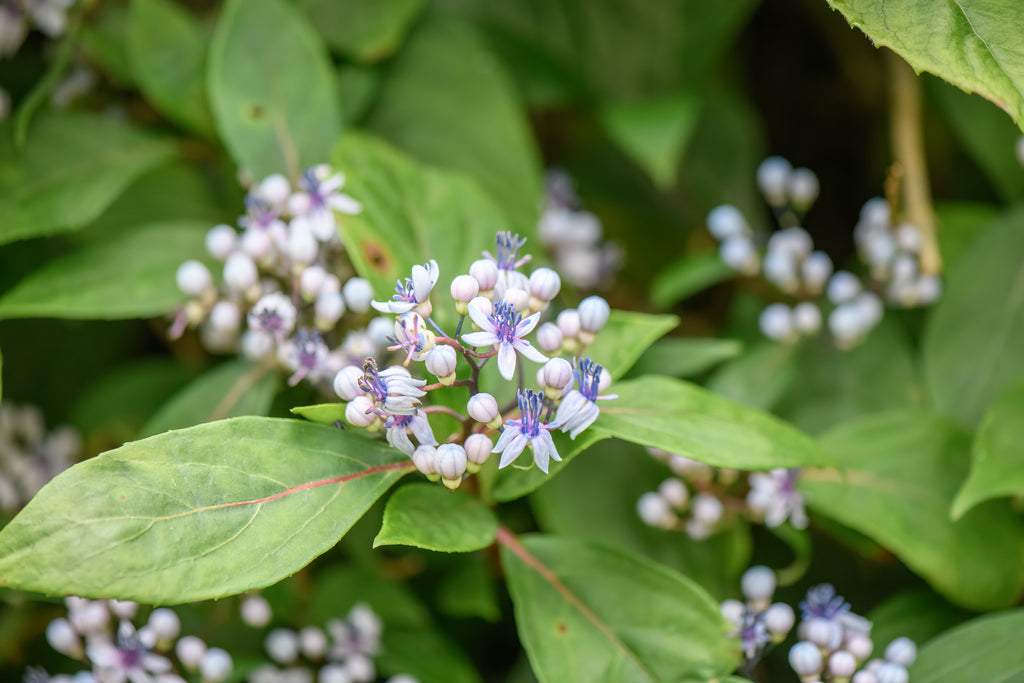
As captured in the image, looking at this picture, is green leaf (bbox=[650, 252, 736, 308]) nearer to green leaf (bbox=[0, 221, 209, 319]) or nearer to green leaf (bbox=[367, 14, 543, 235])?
green leaf (bbox=[367, 14, 543, 235])

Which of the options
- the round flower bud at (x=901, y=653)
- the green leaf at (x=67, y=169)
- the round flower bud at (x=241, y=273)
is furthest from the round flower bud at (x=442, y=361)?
the green leaf at (x=67, y=169)

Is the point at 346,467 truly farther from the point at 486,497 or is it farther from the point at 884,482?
the point at 884,482

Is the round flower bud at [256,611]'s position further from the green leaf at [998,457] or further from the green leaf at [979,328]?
the green leaf at [979,328]

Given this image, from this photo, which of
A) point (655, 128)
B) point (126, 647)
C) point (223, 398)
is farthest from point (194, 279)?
point (655, 128)

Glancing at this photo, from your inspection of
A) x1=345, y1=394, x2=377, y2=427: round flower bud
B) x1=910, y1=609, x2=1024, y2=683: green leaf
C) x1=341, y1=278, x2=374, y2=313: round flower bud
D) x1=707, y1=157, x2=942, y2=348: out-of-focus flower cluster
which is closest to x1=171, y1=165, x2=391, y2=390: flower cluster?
x1=341, y1=278, x2=374, y2=313: round flower bud

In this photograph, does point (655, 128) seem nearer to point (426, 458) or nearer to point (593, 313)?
point (593, 313)
